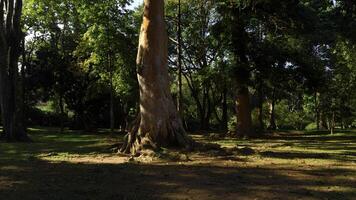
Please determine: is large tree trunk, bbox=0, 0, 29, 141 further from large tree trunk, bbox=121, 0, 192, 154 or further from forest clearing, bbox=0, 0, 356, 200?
large tree trunk, bbox=121, 0, 192, 154

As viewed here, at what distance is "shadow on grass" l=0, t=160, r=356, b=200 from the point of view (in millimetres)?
9586

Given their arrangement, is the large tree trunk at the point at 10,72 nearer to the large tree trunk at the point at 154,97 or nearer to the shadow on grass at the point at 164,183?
the large tree trunk at the point at 154,97

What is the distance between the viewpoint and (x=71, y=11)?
36.2m

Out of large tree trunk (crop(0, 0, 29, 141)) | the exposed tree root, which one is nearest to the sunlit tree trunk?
large tree trunk (crop(0, 0, 29, 141))

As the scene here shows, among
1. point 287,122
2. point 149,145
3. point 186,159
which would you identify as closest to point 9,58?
point 149,145

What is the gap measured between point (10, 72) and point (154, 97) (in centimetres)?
1219

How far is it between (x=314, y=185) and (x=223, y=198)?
2379 mm

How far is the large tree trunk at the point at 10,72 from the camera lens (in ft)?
83.8

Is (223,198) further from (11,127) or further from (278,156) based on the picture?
(11,127)

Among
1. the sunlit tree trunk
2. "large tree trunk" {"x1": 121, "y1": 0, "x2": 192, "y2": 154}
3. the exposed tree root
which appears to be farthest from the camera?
the sunlit tree trunk

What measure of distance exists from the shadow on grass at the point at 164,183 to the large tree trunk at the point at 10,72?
12532 millimetres

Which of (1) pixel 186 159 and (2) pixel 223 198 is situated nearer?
(2) pixel 223 198

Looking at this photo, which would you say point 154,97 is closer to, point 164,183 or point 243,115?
point 164,183

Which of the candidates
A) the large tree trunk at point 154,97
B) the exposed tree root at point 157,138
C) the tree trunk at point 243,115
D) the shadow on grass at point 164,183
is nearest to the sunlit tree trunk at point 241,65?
the tree trunk at point 243,115
